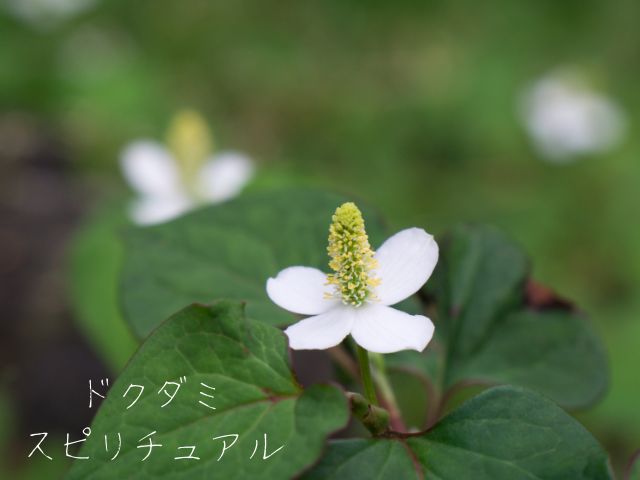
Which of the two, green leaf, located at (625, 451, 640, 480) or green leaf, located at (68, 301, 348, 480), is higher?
green leaf, located at (68, 301, 348, 480)

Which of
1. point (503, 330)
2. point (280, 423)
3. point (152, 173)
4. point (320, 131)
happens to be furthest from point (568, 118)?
point (280, 423)

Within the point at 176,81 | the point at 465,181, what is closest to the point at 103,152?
the point at 176,81

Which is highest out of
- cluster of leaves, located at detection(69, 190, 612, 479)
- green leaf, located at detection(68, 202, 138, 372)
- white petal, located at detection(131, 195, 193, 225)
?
cluster of leaves, located at detection(69, 190, 612, 479)

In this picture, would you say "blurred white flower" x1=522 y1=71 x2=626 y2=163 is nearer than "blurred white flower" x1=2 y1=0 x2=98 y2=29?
Yes

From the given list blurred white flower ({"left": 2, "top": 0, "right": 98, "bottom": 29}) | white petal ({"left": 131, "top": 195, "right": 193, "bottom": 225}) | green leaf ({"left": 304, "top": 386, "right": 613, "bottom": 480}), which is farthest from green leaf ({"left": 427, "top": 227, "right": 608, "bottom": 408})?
blurred white flower ({"left": 2, "top": 0, "right": 98, "bottom": 29})

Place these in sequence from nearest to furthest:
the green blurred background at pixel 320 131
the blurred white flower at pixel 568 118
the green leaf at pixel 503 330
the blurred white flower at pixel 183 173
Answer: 1. the green leaf at pixel 503 330
2. the blurred white flower at pixel 183 173
3. the green blurred background at pixel 320 131
4. the blurred white flower at pixel 568 118

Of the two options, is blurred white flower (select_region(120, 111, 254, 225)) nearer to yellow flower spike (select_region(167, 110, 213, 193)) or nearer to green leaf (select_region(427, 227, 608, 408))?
yellow flower spike (select_region(167, 110, 213, 193))

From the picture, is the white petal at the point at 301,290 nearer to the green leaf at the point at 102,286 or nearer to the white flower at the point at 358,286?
the white flower at the point at 358,286

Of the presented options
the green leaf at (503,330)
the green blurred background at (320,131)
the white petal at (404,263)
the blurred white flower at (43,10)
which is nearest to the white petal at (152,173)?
the green blurred background at (320,131)
